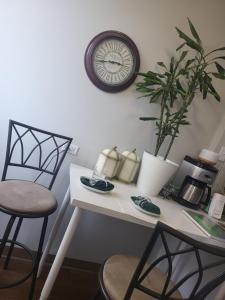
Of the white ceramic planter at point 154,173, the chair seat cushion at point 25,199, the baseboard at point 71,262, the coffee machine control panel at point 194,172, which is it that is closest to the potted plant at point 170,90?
the white ceramic planter at point 154,173

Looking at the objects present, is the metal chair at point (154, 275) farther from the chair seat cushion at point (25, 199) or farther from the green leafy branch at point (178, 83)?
the green leafy branch at point (178, 83)

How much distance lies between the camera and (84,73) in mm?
1937

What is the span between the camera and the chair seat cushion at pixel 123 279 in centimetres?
122

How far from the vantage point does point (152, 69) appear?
6.68ft

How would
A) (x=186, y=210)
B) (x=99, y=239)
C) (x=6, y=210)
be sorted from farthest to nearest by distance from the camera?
(x=99, y=239) < (x=186, y=210) < (x=6, y=210)

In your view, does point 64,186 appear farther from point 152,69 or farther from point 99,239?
point 152,69

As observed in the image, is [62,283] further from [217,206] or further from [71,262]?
[217,206]

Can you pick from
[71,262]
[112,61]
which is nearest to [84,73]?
[112,61]

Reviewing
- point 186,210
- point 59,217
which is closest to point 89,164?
point 59,217

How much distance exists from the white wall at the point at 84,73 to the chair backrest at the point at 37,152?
0.07 meters

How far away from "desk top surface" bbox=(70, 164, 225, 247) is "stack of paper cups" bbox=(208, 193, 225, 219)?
22 cm

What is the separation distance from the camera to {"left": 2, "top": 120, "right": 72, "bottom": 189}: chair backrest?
1.87 metres

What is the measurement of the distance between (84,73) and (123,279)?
4.43ft

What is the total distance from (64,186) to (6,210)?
2.34 ft
